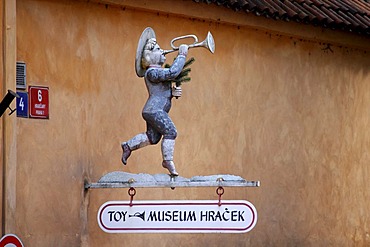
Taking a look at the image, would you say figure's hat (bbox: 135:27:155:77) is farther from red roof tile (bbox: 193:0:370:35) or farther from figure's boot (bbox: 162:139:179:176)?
red roof tile (bbox: 193:0:370:35)

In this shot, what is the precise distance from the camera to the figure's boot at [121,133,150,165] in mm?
12516

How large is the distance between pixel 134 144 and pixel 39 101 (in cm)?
109

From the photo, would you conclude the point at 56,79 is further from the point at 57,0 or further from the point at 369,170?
the point at 369,170

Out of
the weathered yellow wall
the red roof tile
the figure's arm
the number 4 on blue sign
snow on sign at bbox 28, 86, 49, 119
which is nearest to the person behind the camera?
the figure's arm

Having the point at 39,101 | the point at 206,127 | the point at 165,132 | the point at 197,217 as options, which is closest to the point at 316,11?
the point at 206,127

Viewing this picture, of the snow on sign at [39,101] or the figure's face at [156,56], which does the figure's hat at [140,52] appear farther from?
the snow on sign at [39,101]

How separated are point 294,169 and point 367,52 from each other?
2469 mm

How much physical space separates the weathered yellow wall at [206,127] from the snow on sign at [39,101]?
7 centimetres

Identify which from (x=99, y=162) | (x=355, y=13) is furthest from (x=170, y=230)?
(x=355, y=13)

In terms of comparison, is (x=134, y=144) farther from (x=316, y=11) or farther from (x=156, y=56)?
(x=316, y=11)

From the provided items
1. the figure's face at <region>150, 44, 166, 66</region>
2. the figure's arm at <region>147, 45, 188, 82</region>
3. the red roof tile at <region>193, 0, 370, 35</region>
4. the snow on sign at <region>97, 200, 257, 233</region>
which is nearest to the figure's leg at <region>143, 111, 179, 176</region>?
the figure's arm at <region>147, 45, 188, 82</region>

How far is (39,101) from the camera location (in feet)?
42.3

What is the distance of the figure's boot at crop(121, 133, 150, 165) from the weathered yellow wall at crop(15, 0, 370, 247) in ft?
2.59

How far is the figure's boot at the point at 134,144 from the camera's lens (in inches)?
493
